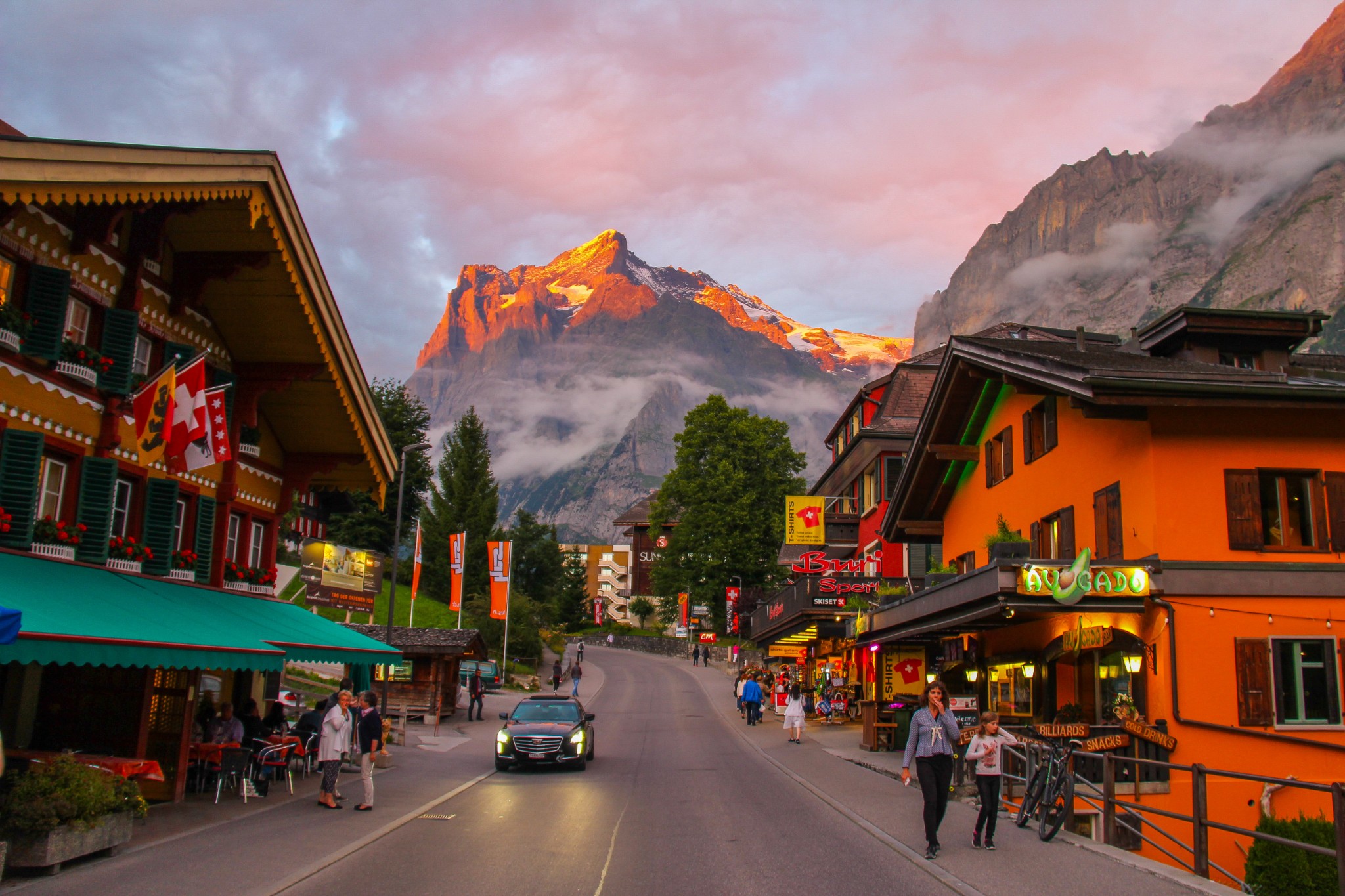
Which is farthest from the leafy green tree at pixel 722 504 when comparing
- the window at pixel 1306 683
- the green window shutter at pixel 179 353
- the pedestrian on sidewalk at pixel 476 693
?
the green window shutter at pixel 179 353

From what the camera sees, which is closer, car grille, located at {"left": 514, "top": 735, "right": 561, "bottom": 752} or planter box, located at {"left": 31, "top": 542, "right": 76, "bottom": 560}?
planter box, located at {"left": 31, "top": 542, "right": 76, "bottom": 560}

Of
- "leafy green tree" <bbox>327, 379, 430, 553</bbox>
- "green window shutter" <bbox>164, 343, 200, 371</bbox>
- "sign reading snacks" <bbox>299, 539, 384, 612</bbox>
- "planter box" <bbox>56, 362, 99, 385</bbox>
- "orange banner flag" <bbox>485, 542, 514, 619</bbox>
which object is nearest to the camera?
"planter box" <bbox>56, 362, 99, 385</bbox>

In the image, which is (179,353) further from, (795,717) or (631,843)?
(795,717)

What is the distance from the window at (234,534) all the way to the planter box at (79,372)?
568 cm

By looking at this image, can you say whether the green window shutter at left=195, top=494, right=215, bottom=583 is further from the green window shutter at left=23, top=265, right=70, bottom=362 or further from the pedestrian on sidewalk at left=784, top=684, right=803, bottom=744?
the pedestrian on sidewalk at left=784, top=684, right=803, bottom=744

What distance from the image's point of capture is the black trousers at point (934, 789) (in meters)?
11.4

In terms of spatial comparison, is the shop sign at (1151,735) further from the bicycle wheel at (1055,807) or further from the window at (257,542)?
the window at (257,542)

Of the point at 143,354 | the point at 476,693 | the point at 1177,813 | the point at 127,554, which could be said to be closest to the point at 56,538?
the point at 127,554

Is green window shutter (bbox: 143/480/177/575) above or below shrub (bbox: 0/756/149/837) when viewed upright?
above

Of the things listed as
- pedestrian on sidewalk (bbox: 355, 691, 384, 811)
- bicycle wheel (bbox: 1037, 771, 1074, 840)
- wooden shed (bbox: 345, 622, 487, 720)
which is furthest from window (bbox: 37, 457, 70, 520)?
wooden shed (bbox: 345, 622, 487, 720)

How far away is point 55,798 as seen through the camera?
10.1 meters

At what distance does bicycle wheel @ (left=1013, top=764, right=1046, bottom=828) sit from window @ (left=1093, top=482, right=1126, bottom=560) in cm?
601

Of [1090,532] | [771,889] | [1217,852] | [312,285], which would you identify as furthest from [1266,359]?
[312,285]

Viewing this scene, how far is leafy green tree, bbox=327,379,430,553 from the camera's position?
6362 centimetres
